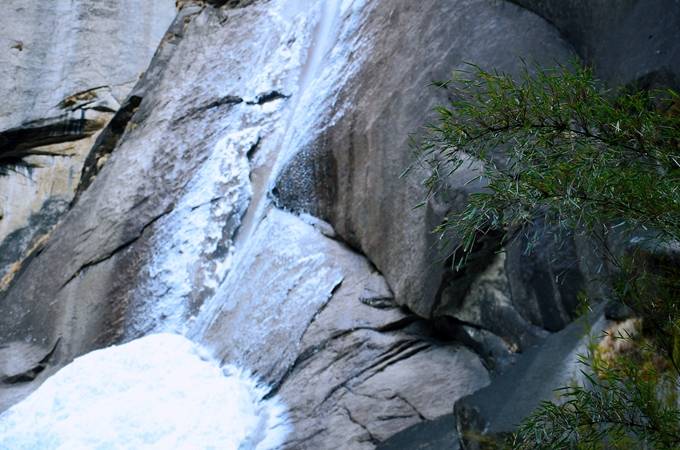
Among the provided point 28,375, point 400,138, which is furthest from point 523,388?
point 28,375

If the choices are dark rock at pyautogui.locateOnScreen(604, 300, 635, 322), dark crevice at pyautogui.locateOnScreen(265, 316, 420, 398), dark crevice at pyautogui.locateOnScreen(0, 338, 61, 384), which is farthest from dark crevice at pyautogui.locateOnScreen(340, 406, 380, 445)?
dark crevice at pyautogui.locateOnScreen(0, 338, 61, 384)

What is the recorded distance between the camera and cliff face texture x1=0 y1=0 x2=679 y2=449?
19.1 ft

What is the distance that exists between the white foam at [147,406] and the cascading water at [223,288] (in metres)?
0.01

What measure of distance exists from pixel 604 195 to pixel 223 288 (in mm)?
5013

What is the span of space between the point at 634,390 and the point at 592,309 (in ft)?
3.79

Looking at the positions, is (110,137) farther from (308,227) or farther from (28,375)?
(308,227)

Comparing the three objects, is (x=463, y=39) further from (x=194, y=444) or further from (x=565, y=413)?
(x=565, y=413)

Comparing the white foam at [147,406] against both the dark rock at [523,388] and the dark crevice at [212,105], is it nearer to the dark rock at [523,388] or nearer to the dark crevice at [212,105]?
the dark rock at [523,388]

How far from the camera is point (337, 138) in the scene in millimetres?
7609

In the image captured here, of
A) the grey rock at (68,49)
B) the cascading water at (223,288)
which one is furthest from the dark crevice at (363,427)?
the grey rock at (68,49)

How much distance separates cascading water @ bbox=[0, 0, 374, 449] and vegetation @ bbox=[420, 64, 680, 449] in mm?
2849

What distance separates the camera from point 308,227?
25.1 feet

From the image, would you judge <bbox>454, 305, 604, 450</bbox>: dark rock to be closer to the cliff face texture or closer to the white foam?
the cliff face texture

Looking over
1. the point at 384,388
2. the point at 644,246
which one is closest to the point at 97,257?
the point at 384,388
